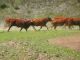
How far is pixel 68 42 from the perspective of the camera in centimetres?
2794

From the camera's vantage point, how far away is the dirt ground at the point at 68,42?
88.2 feet

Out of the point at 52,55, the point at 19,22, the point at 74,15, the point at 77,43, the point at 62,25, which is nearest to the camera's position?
the point at 52,55

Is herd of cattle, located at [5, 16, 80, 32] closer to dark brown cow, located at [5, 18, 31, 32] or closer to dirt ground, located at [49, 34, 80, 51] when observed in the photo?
dark brown cow, located at [5, 18, 31, 32]

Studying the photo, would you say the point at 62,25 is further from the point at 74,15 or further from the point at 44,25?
the point at 74,15

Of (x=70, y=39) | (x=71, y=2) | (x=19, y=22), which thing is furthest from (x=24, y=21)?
(x=71, y=2)

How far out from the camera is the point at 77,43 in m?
27.7

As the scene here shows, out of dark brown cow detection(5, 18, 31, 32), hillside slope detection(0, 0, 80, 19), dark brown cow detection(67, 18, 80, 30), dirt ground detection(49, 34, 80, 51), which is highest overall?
dirt ground detection(49, 34, 80, 51)

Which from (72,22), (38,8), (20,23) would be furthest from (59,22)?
(38,8)

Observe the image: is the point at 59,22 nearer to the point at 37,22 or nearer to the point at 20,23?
the point at 37,22

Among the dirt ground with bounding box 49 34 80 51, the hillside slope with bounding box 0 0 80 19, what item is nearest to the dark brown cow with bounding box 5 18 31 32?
the dirt ground with bounding box 49 34 80 51

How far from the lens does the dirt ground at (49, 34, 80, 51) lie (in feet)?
88.2

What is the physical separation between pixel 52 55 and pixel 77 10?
28860 millimetres

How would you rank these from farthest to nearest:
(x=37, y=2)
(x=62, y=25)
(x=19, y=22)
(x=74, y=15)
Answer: (x=37, y=2) < (x=74, y=15) < (x=62, y=25) < (x=19, y=22)

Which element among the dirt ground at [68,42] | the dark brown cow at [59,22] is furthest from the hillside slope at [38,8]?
the dirt ground at [68,42]
